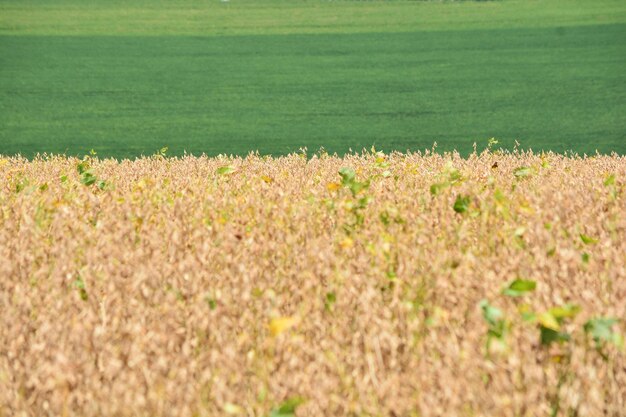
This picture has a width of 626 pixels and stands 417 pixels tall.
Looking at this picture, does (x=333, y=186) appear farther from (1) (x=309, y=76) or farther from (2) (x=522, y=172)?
(1) (x=309, y=76)

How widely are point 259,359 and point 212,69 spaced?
19766 millimetres

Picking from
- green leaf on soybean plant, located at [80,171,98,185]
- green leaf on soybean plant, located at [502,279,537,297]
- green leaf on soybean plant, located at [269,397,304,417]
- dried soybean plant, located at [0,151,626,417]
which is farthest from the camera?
green leaf on soybean plant, located at [80,171,98,185]

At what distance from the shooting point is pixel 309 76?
70.4 feet

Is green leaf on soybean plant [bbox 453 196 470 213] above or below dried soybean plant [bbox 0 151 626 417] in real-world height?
above

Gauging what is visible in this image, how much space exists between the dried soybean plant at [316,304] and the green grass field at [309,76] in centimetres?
1021

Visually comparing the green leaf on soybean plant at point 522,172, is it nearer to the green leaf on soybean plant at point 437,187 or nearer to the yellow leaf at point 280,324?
the green leaf on soybean plant at point 437,187

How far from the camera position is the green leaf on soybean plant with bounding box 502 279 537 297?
2633 millimetres

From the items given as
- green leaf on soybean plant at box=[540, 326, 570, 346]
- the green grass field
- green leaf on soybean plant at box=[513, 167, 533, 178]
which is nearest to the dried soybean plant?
green leaf on soybean plant at box=[540, 326, 570, 346]

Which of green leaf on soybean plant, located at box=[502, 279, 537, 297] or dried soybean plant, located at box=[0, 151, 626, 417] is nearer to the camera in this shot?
dried soybean plant, located at box=[0, 151, 626, 417]

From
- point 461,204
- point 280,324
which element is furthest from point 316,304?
point 461,204

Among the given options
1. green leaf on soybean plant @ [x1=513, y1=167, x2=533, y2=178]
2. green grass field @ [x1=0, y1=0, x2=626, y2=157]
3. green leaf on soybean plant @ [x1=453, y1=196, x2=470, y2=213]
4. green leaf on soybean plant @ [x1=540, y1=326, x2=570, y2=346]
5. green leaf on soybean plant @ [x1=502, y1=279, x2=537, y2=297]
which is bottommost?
Answer: green leaf on soybean plant @ [x1=540, y1=326, x2=570, y2=346]

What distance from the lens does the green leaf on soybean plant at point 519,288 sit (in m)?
2.63

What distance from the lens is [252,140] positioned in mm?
15734

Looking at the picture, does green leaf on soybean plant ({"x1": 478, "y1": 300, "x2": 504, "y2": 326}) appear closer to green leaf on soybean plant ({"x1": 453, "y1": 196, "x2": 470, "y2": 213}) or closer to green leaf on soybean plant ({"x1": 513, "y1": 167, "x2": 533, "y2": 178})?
green leaf on soybean plant ({"x1": 453, "y1": 196, "x2": 470, "y2": 213})
